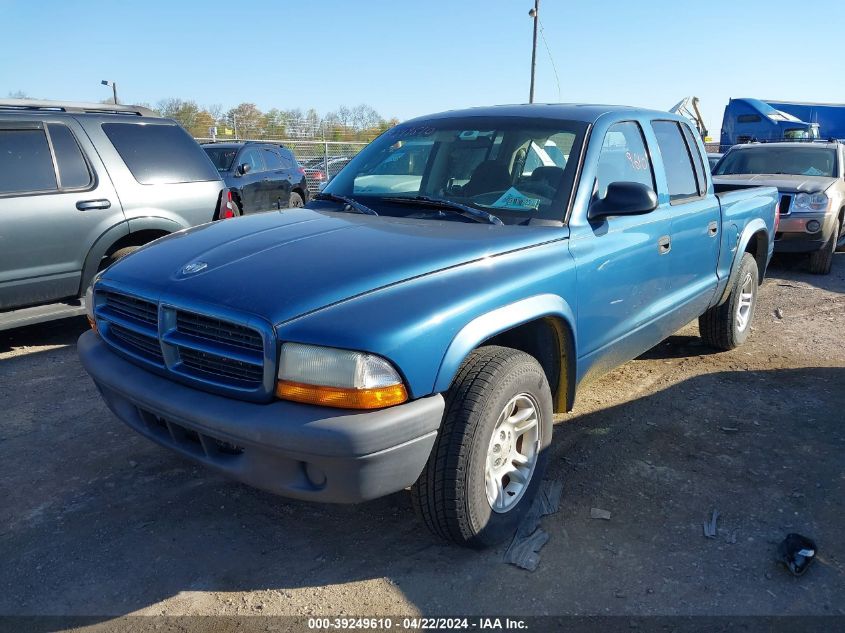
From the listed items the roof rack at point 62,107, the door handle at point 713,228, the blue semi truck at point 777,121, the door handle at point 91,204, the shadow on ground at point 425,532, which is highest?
the blue semi truck at point 777,121

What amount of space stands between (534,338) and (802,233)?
6764mm

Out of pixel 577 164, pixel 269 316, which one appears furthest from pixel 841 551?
pixel 269 316

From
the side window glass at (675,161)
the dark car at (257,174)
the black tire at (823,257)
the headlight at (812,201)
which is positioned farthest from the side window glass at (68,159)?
the black tire at (823,257)

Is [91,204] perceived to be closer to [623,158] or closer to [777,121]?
[623,158]

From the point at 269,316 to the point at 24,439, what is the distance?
240 cm

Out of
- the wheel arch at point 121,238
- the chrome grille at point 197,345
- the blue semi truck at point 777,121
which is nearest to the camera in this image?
the chrome grille at point 197,345

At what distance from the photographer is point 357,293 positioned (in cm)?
231

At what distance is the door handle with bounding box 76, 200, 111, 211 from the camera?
5074mm

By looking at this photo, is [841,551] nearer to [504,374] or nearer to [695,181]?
[504,374]

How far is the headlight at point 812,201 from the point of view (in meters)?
8.11

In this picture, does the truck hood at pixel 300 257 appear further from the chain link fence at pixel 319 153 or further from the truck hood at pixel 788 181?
the chain link fence at pixel 319 153

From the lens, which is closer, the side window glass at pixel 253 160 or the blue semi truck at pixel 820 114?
the side window glass at pixel 253 160

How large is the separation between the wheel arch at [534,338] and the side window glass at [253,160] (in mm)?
9514

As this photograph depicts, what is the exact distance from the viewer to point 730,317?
16.7 ft
